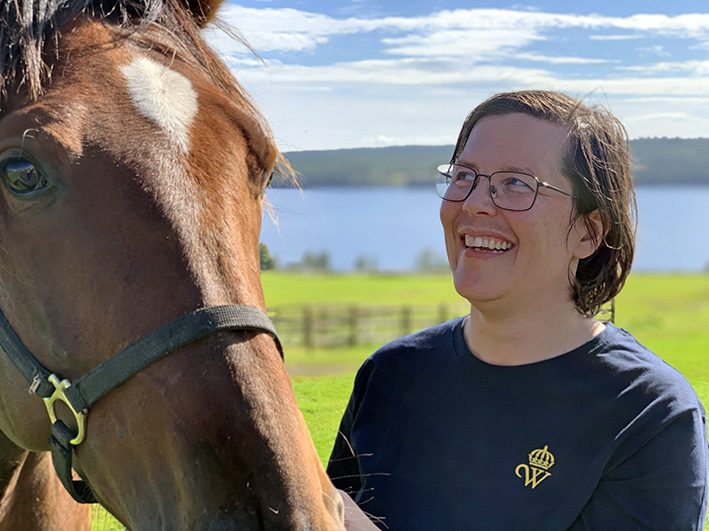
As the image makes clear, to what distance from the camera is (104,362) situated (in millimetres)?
1674

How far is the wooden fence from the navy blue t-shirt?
24.4ft

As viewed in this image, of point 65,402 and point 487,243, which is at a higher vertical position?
point 487,243

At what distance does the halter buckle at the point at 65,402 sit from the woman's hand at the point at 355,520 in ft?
2.08

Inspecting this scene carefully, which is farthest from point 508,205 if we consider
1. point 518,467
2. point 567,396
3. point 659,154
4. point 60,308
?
point 659,154

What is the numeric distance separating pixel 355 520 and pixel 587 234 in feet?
3.45

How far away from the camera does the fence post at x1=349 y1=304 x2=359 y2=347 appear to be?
10.6 meters

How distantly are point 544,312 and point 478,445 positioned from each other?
43 cm

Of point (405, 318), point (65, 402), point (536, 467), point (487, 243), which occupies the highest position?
point (487, 243)

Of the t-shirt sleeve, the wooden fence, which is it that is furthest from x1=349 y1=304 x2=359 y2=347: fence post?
the t-shirt sleeve

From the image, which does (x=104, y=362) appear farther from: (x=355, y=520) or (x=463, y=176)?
(x=463, y=176)

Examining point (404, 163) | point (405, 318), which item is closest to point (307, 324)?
point (405, 318)

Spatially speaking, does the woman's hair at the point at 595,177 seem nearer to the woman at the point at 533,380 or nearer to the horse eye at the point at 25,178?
the woman at the point at 533,380

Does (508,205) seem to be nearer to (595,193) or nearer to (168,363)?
(595,193)

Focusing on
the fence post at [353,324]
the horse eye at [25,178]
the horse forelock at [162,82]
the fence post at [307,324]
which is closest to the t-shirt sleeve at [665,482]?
the horse forelock at [162,82]
